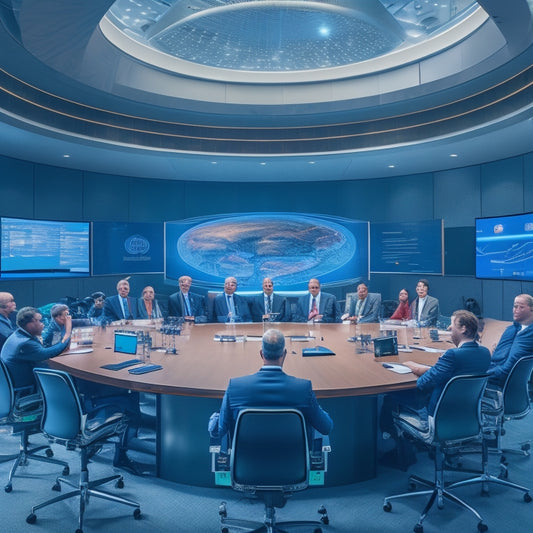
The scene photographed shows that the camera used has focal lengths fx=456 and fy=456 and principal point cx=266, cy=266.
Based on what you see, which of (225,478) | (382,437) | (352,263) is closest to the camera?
(225,478)

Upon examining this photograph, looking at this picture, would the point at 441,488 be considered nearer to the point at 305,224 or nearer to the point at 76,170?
the point at 305,224

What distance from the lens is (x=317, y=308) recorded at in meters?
6.41

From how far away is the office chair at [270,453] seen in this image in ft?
6.99

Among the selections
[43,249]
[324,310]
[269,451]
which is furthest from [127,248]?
[269,451]

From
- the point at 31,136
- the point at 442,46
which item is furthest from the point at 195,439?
the point at 442,46

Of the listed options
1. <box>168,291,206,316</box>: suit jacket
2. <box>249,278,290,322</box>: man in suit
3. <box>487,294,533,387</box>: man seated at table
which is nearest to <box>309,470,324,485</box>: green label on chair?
<box>487,294,533,387</box>: man seated at table

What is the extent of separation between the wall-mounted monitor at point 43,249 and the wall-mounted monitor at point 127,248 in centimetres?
23

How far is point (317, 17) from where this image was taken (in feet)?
11.5

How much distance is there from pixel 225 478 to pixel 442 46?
4.90 m

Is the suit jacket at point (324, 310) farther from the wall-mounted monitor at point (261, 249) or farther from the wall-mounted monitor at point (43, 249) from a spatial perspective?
the wall-mounted monitor at point (43, 249)

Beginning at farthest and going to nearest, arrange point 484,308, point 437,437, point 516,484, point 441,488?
point 484,308 < point 516,484 < point 441,488 < point 437,437

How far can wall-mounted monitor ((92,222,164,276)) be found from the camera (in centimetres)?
806

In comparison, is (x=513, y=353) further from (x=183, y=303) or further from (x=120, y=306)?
(x=120, y=306)

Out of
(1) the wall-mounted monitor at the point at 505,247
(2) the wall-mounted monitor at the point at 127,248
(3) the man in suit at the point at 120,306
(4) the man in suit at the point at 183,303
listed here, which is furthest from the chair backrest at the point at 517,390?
(2) the wall-mounted monitor at the point at 127,248
